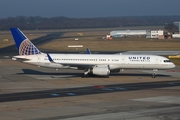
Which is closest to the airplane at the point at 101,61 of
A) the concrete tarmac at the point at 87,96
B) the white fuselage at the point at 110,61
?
the white fuselage at the point at 110,61

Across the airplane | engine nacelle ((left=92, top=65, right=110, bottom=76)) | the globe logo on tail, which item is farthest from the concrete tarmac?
the globe logo on tail

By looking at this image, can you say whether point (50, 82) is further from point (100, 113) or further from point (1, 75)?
point (100, 113)

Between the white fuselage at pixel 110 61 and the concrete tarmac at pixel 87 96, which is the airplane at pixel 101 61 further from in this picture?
the concrete tarmac at pixel 87 96

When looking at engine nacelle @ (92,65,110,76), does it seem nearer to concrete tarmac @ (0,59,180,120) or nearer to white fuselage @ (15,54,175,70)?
concrete tarmac @ (0,59,180,120)

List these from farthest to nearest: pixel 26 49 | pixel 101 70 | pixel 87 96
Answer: pixel 26 49 < pixel 101 70 < pixel 87 96

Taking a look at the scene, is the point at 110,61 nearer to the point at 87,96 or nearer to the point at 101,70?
the point at 101,70

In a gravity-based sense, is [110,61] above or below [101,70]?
above

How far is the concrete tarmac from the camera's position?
106 feet

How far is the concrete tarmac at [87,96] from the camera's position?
32.2 metres

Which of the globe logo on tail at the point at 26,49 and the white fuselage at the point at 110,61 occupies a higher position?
the globe logo on tail at the point at 26,49

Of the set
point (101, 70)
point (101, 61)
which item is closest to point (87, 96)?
point (101, 70)

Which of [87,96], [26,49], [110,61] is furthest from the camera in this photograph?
[26,49]

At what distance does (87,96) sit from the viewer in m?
41.2

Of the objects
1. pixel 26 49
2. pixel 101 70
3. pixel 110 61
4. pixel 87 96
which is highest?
pixel 26 49
